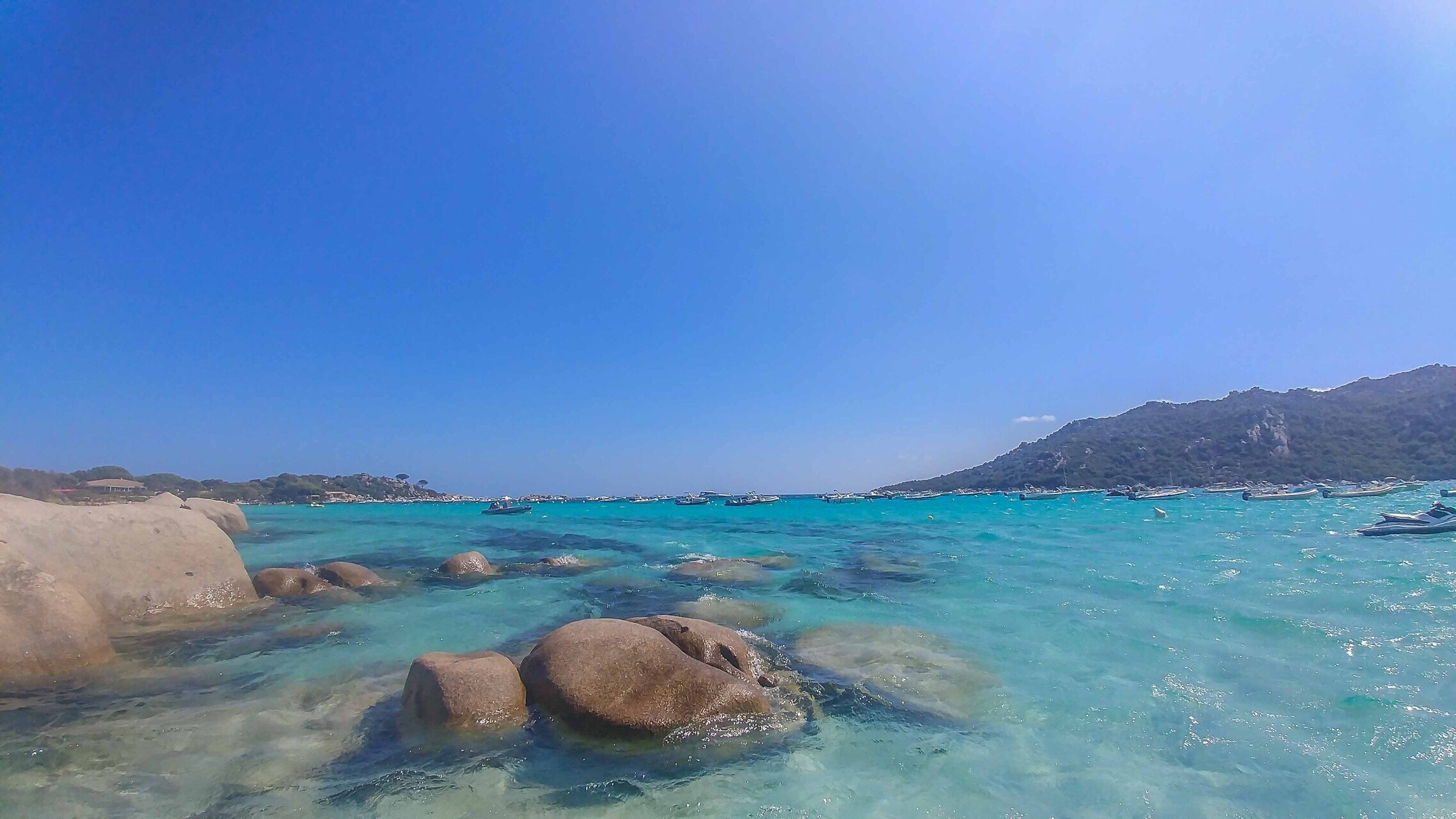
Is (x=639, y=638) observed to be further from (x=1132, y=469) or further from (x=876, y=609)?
(x=1132, y=469)

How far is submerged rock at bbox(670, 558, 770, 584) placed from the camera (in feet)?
58.6

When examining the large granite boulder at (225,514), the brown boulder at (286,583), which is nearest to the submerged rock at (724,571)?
the brown boulder at (286,583)

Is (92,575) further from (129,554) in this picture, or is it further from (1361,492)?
(1361,492)

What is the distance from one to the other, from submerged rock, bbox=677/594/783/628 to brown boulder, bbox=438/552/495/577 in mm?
8567

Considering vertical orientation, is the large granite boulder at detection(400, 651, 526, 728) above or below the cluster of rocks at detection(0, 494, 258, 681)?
below

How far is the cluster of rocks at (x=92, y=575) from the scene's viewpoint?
8188 mm

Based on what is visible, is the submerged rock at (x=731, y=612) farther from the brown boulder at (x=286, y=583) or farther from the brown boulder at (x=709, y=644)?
the brown boulder at (x=286, y=583)

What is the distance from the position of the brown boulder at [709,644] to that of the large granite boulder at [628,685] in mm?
497

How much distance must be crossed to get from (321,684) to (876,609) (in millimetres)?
11033

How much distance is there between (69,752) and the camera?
5.88m

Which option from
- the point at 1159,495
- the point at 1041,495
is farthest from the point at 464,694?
the point at 1041,495

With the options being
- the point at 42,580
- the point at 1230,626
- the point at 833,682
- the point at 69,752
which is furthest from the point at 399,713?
the point at 1230,626

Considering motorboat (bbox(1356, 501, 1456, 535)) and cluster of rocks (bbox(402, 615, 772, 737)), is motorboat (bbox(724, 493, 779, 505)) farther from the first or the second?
cluster of rocks (bbox(402, 615, 772, 737))

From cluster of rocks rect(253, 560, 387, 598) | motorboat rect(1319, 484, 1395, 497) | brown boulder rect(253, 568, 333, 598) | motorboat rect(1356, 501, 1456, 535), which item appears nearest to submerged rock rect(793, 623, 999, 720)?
cluster of rocks rect(253, 560, 387, 598)
